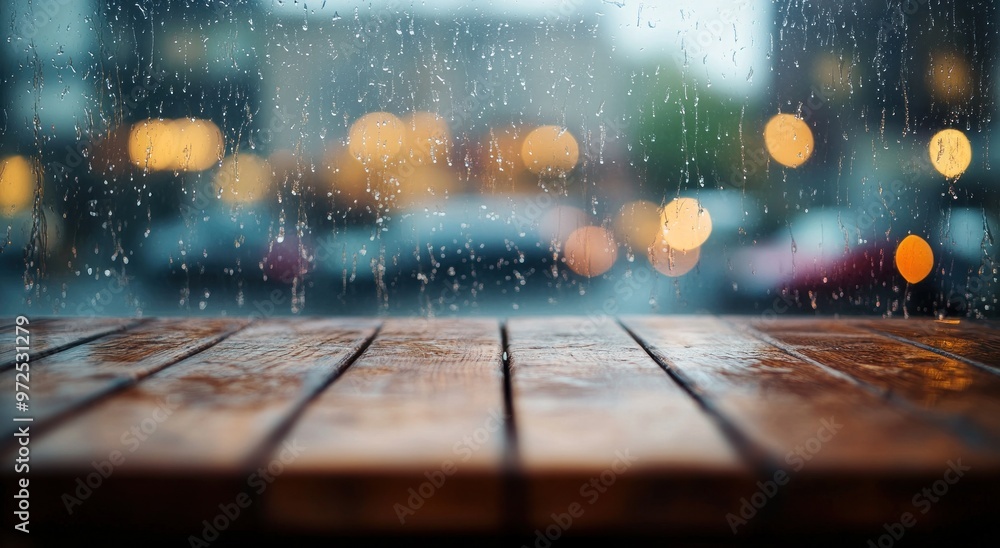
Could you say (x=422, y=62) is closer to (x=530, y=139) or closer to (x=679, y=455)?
(x=530, y=139)

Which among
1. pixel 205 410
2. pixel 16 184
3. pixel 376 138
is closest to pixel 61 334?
pixel 205 410

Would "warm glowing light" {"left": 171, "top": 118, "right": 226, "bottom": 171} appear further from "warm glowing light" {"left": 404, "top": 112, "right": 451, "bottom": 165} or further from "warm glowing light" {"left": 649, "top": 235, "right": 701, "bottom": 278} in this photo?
"warm glowing light" {"left": 649, "top": 235, "right": 701, "bottom": 278}

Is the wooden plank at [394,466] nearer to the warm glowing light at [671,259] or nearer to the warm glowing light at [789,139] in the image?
the warm glowing light at [671,259]

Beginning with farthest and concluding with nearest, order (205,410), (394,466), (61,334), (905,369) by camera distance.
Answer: (61,334)
(905,369)
(205,410)
(394,466)

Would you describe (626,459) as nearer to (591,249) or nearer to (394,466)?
(394,466)

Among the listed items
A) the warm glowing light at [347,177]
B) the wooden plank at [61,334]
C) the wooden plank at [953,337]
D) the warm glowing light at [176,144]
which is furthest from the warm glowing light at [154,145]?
the wooden plank at [953,337]
